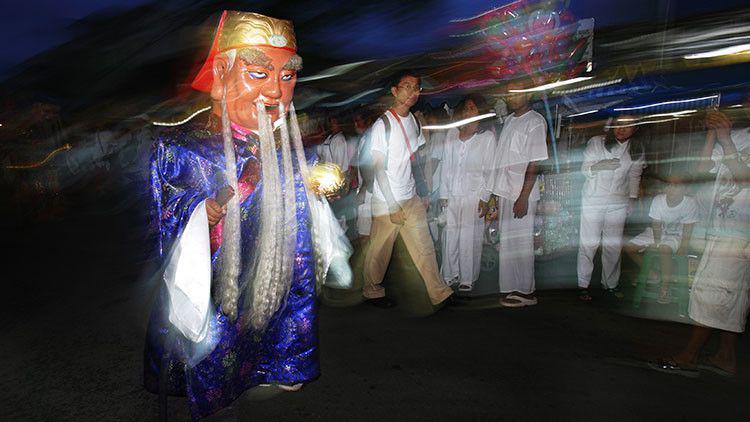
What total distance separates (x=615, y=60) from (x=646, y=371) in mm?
6292

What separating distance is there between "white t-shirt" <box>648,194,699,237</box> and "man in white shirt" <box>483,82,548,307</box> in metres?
0.93

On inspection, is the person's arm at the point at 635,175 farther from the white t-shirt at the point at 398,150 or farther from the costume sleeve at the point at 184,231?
the costume sleeve at the point at 184,231

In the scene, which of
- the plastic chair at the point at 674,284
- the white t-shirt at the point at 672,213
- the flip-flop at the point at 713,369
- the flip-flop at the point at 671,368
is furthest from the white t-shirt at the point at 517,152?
the flip-flop at the point at 713,369

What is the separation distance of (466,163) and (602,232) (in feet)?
4.63

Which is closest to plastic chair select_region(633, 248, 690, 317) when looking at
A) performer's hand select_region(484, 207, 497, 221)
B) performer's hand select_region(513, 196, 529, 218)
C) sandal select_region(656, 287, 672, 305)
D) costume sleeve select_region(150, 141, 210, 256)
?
sandal select_region(656, 287, 672, 305)

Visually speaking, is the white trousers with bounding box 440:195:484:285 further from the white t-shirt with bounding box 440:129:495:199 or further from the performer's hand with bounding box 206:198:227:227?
the performer's hand with bounding box 206:198:227:227

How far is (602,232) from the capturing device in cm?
413

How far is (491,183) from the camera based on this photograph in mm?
4117

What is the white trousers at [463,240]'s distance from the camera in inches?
171

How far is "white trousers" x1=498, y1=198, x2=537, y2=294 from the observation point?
12.8ft

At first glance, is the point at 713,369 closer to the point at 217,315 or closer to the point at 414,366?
the point at 414,366

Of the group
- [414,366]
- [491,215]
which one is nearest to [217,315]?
[414,366]

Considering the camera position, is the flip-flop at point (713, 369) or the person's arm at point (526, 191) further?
the person's arm at point (526, 191)

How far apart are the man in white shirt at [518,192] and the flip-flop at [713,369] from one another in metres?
1.33
